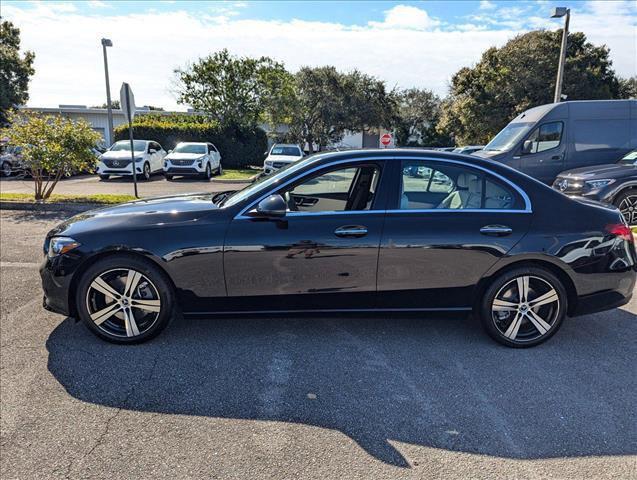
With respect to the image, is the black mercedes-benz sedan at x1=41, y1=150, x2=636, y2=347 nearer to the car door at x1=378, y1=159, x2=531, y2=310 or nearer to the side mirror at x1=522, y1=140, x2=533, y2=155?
the car door at x1=378, y1=159, x2=531, y2=310

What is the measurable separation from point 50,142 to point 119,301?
842 cm

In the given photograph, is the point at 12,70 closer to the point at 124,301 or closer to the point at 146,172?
the point at 146,172

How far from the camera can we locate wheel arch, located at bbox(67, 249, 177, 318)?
3.48m

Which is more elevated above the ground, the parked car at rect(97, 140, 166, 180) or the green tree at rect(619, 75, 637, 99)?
the green tree at rect(619, 75, 637, 99)

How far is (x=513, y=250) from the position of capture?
3498 mm

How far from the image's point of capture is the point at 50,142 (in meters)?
10.1

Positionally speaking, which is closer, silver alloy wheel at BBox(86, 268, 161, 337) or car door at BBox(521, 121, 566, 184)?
silver alloy wheel at BBox(86, 268, 161, 337)

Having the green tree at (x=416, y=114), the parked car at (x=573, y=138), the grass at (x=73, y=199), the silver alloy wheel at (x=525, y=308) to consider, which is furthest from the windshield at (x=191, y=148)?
the green tree at (x=416, y=114)

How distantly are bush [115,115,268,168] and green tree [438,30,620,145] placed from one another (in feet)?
47.4

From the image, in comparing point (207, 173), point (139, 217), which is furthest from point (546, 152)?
point (207, 173)

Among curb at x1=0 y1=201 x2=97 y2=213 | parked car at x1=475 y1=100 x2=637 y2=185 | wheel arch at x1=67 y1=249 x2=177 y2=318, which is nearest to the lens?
wheel arch at x1=67 y1=249 x2=177 y2=318

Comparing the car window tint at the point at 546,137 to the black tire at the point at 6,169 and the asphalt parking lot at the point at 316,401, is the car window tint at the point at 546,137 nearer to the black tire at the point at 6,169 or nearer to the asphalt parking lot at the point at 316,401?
the asphalt parking lot at the point at 316,401

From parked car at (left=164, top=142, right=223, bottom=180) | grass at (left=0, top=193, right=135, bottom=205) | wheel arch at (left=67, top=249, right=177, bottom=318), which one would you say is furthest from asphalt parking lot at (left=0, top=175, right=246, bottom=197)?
wheel arch at (left=67, top=249, right=177, bottom=318)

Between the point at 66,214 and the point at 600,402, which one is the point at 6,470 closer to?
the point at 600,402
